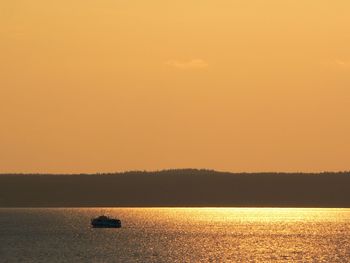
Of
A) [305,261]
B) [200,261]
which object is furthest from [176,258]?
[305,261]

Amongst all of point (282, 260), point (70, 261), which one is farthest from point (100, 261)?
point (282, 260)

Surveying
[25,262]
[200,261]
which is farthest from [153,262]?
[25,262]

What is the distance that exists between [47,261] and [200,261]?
24721 millimetres

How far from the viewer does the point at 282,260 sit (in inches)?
7657

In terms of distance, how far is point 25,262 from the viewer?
618 ft

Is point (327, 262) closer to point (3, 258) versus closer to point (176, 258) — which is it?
point (176, 258)

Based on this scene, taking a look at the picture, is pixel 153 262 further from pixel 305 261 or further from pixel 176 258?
pixel 305 261

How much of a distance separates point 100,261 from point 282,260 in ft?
98.2

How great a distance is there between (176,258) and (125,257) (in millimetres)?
8617

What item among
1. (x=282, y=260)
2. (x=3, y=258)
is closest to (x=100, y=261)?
(x=3, y=258)

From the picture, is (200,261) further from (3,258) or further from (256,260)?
(3,258)

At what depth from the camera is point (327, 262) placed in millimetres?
191875

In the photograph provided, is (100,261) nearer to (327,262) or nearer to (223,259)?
(223,259)

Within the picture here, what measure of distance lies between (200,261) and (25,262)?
1110 inches
